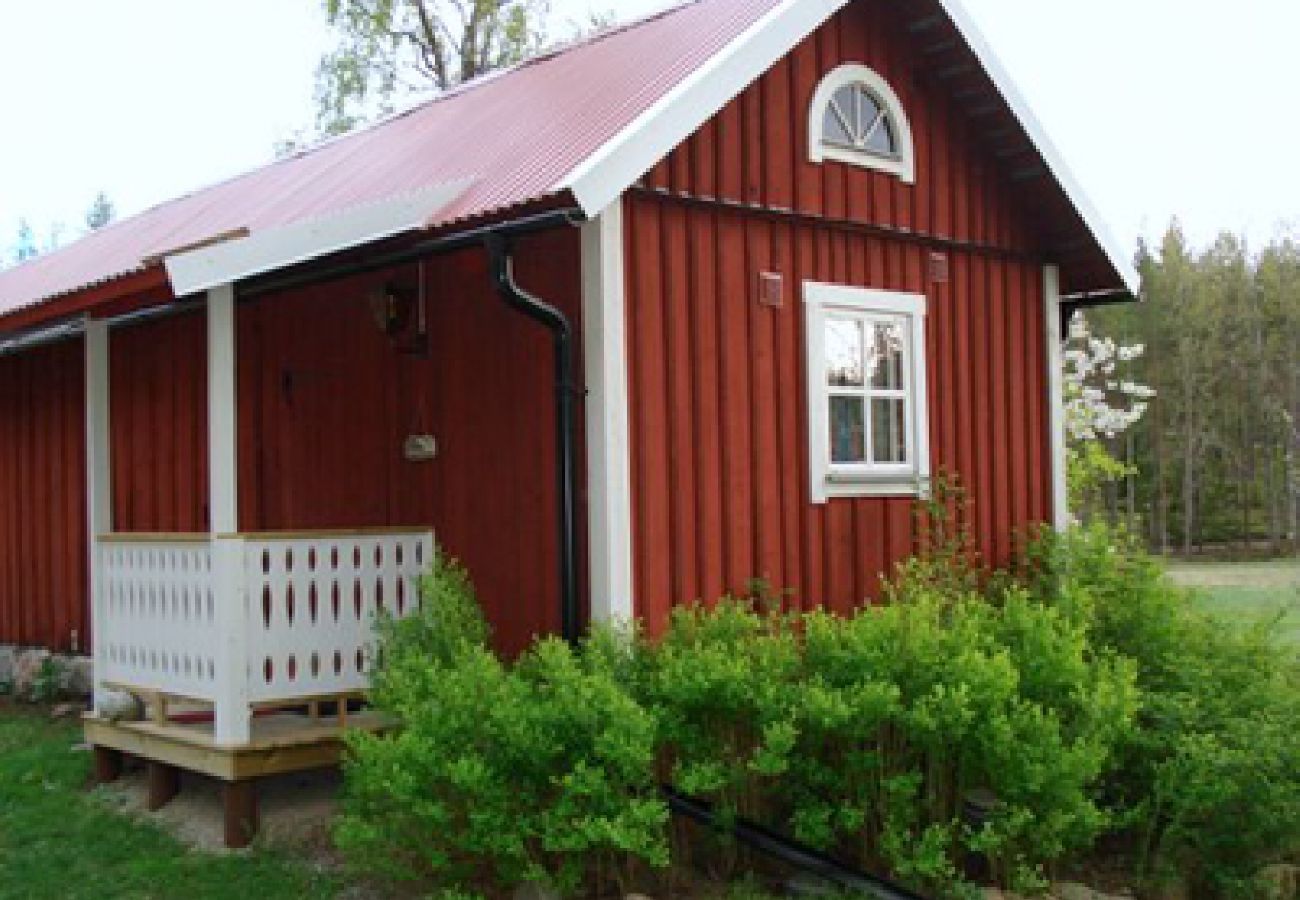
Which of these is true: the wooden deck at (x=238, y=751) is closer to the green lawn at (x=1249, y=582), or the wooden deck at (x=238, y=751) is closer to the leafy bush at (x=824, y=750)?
the leafy bush at (x=824, y=750)

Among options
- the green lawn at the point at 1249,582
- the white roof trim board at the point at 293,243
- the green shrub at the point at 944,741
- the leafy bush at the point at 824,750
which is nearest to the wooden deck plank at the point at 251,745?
the leafy bush at the point at 824,750

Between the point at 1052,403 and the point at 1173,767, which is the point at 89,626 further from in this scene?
the point at 1173,767

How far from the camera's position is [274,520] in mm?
9547

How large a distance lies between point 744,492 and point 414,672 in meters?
2.35

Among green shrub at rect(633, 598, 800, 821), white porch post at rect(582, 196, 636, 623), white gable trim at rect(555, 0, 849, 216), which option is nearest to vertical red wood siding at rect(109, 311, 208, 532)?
white porch post at rect(582, 196, 636, 623)

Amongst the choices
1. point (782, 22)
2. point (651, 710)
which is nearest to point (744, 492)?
point (651, 710)

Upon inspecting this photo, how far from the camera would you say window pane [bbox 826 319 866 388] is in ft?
29.9

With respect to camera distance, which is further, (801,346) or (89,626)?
(89,626)

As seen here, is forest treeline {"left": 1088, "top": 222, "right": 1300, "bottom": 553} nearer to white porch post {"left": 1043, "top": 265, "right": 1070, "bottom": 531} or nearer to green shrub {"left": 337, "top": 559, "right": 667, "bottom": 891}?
white porch post {"left": 1043, "top": 265, "right": 1070, "bottom": 531}

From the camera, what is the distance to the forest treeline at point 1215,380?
146ft

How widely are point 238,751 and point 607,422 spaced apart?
256cm

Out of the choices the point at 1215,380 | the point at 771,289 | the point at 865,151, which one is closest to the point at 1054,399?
the point at 865,151

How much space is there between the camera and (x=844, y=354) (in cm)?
925

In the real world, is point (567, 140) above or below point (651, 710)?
above
